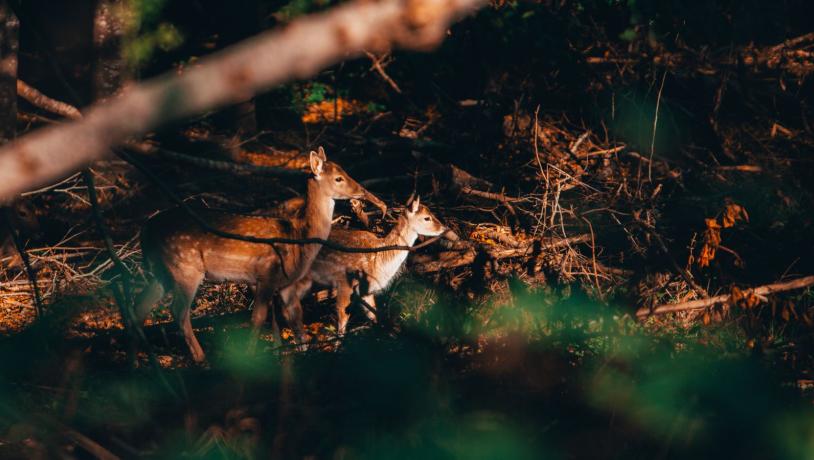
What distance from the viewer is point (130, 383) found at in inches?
238

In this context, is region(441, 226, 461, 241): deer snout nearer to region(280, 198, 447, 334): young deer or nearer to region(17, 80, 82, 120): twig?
region(280, 198, 447, 334): young deer

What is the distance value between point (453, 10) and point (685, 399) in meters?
4.85

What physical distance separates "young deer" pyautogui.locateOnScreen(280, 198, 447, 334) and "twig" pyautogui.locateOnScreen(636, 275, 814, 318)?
7.73 feet

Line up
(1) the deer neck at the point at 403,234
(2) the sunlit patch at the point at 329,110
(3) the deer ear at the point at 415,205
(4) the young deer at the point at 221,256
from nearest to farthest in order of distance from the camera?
(4) the young deer at the point at 221,256 < (3) the deer ear at the point at 415,205 < (1) the deer neck at the point at 403,234 < (2) the sunlit patch at the point at 329,110

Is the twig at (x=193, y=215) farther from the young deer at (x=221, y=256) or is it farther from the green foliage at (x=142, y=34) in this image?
the green foliage at (x=142, y=34)

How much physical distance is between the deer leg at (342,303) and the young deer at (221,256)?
0.41 m

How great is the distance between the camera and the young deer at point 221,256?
7.13 meters

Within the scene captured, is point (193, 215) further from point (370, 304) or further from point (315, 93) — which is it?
point (315, 93)

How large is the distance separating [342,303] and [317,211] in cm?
96

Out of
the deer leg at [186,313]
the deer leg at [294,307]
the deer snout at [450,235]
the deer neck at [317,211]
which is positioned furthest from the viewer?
the deer snout at [450,235]

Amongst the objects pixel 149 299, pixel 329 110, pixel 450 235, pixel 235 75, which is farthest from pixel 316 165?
pixel 235 75

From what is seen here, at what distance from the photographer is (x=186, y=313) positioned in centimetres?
710

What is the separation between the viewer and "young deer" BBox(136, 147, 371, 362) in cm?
713

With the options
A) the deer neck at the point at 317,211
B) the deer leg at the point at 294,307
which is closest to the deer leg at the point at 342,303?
the deer leg at the point at 294,307
